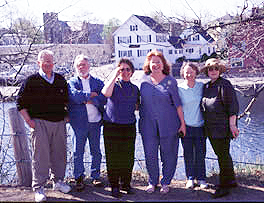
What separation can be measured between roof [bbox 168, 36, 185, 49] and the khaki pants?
8.76 ft

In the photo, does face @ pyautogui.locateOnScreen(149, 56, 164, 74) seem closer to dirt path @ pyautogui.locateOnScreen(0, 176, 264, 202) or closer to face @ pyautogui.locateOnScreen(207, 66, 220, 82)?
face @ pyautogui.locateOnScreen(207, 66, 220, 82)

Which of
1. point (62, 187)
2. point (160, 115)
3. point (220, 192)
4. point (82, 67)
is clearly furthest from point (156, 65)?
point (62, 187)

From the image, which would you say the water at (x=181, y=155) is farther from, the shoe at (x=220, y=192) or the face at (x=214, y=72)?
the face at (x=214, y=72)

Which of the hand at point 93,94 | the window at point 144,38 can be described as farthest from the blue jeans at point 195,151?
the window at point 144,38

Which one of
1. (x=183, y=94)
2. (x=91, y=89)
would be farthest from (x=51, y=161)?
(x=183, y=94)

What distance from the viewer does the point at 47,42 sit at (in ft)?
22.9

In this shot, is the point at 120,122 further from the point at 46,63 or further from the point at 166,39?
the point at 166,39

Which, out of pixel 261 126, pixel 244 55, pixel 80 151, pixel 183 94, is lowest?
pixel 261 126

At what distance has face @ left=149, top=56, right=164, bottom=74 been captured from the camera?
166 inches

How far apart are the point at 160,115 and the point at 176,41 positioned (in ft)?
7.45

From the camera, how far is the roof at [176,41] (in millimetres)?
6000

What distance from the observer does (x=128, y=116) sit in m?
4.21

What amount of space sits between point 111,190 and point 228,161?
148 cm

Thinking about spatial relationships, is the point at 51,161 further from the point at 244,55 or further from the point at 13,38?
the point at 244,55
